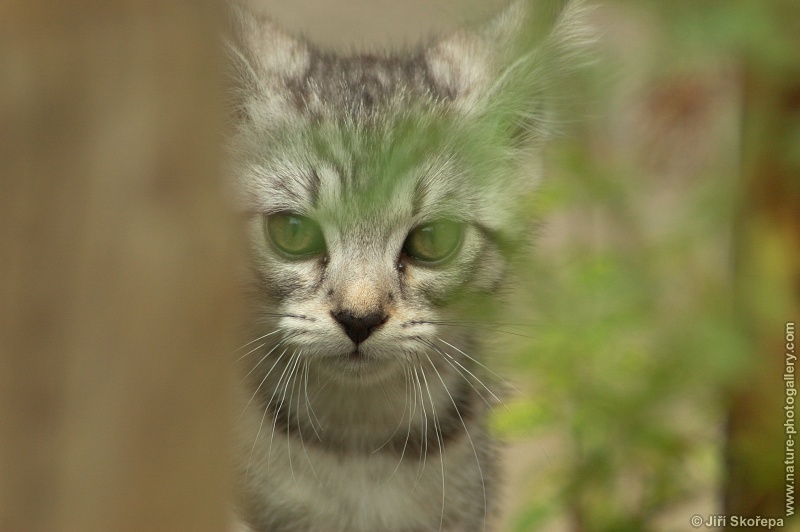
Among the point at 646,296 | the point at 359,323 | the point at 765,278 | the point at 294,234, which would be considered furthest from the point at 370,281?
the point at 646,296

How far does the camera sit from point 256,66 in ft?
5.76

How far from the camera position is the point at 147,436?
91 centimetres

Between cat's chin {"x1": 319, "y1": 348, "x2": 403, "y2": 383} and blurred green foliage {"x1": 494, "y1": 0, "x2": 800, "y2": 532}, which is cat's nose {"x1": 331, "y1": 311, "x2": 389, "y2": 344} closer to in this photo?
cat's chin {"x1": 319, "y1": 348, "x2": 403, "y2": 383}

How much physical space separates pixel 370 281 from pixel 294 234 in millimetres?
192

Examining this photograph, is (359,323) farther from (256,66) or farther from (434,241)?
(256,66)

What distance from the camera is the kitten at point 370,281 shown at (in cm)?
154

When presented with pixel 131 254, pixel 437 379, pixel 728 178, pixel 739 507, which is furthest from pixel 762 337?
pixel 437 379

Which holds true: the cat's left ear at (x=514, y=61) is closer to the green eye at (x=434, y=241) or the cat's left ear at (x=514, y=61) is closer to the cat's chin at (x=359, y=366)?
the green eye at (x=434, y=241)

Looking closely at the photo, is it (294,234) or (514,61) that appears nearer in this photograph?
(514,61)

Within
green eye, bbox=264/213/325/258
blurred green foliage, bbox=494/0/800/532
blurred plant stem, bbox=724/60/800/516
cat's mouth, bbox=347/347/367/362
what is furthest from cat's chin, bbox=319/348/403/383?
blurred plant stem, bbox=724/60/800/516

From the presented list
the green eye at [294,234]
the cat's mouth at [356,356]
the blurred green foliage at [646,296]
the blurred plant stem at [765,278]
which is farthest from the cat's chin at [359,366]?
the blurred plant stem at [765,278]

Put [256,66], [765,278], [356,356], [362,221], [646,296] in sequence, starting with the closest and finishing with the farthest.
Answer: [646,296]
[765,278]
[362,221]
[356,356]
[256,66]

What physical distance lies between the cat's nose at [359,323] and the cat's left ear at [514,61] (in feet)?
Result: 1.20

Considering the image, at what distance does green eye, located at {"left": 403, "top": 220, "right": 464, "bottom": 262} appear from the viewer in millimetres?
1630
